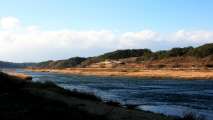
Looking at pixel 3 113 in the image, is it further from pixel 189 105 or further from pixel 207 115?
pixel 189 105

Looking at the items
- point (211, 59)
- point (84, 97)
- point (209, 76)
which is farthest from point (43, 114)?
point (211, 59)

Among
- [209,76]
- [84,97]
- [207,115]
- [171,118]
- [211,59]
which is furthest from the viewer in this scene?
[211,59]

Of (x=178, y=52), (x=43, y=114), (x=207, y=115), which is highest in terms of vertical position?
(x=178, y=52)

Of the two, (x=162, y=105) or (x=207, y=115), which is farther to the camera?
(x=162, y=105)

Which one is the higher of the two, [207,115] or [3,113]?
[3,113]

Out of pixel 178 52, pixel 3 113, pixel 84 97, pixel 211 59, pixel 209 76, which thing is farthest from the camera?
pixel 178 52

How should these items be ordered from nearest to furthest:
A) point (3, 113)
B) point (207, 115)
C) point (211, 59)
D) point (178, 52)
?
point (3, 113), point (207, 115), point (211, 59), point (178, 52)

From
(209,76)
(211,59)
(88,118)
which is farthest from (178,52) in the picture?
(88,118)

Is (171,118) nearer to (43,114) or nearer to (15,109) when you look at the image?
(43,114)

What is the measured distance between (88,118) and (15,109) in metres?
3.74

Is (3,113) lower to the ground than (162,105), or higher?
higher

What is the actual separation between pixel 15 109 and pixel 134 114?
7.17 metres

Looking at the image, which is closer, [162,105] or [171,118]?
[171,118]

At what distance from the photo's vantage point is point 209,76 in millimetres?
54000
